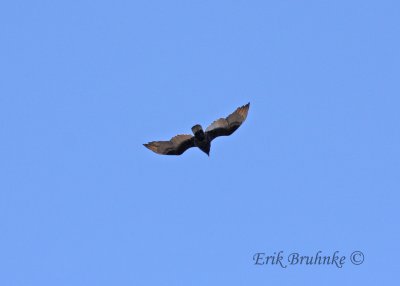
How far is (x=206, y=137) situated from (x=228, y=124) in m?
1.14

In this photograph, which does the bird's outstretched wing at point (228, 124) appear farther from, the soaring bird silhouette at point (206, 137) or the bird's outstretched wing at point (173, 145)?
the bird's outstretched wing at point (173, 145)

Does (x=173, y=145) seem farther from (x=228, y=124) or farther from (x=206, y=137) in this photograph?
(x=228, y=124)

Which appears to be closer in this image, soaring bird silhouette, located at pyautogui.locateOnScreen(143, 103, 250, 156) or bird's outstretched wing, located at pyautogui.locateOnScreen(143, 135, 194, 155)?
soaring bird silhouette, located at pyautogui.locateOnScreen(143, 103, 250, 156)

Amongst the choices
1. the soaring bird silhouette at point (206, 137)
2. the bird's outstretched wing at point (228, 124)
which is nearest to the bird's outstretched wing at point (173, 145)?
the soaring bird silhouette at point (206, 137)

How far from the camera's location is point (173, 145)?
636 feet

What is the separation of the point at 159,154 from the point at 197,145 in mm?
1730

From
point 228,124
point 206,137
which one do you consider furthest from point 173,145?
point 228,124

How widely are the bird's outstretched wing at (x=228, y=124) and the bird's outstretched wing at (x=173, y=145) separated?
0.96m

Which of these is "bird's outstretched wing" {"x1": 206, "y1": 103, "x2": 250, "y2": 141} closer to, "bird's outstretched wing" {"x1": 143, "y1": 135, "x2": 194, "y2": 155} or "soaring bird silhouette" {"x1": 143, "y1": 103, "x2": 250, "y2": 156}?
"soaring bird silhouette" {"x1": 143, "y1": 103, "x2": 250, "y2": 156}

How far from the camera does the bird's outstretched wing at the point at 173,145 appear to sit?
636 feet

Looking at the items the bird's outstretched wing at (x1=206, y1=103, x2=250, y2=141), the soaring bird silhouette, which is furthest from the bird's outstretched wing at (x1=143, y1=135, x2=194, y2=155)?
the bird's outstretched wing at (x1=206, y1=103, x2=250, y2=141)

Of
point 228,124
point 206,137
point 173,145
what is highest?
point 228,124

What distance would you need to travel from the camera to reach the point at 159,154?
194 meters

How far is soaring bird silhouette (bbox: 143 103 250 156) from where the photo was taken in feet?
635
